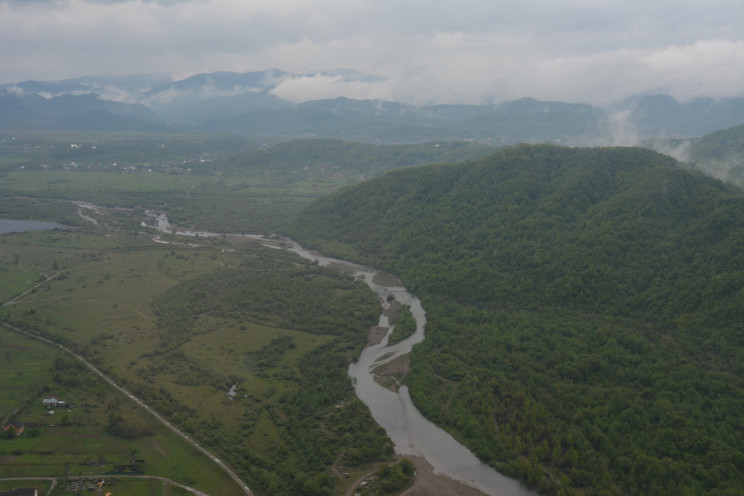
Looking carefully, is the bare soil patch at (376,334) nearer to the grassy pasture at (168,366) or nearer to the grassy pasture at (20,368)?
the grassy pasture at (168,366)

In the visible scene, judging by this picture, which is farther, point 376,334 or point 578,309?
point 376,334

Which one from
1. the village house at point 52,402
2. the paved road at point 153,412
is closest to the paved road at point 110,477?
the paved road at point 153,412

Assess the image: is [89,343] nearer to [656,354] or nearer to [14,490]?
[14,490]

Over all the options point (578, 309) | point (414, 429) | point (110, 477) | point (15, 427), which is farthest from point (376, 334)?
point (15, 427)

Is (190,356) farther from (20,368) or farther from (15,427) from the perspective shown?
(15,427)

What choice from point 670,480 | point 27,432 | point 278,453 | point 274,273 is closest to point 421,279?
point 274,273

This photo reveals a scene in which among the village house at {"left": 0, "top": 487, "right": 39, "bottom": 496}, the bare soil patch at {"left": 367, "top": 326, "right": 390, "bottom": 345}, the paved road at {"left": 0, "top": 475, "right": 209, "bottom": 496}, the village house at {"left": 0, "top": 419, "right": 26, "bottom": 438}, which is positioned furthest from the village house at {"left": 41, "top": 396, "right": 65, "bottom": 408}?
the bare soil patch at {"left": 367, "top": 326, "right": 390, "bottom": 345}
